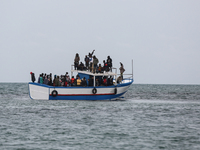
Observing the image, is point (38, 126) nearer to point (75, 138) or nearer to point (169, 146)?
point (75, 138)

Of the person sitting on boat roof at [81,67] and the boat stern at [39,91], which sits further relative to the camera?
the person sitting on boat roof at [81,67]

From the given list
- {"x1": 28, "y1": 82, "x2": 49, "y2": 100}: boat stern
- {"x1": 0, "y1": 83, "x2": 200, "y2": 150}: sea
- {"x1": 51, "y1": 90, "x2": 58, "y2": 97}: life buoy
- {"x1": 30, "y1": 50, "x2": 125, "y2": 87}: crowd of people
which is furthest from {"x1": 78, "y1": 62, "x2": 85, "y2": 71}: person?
{"x1": 0, "y1": 83, "x2": 200, "y2": 150}: sea

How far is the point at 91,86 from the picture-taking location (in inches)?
1506

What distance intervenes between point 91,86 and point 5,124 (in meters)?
16.2

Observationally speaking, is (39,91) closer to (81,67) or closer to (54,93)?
(54,93)

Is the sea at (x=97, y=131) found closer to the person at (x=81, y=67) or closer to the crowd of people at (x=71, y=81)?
the crowd of people at (x=71, y=81)

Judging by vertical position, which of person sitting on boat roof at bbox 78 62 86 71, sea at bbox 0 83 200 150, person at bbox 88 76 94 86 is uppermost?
person sitting on boat roof at bbox 78 62 86 71

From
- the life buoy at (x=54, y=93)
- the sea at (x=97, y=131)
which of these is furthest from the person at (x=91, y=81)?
the sea at (x=97, y=131)

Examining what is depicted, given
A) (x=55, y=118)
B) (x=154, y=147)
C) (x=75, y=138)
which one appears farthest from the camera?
(x=55, y=118)

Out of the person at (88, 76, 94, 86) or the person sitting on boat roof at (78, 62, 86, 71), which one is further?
the person sitting on boat roof at (78, 62, 86, 71)

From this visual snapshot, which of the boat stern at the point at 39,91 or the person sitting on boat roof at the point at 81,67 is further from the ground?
the person sitting on boat roof at the point at 81,67

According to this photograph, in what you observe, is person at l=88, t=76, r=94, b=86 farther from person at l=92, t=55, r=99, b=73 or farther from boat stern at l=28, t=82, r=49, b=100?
boat stern at l=28, t=82, r=49, b=100

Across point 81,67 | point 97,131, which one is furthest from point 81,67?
point 97,131

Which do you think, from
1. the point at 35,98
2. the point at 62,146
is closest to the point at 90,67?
the point at 35,98
